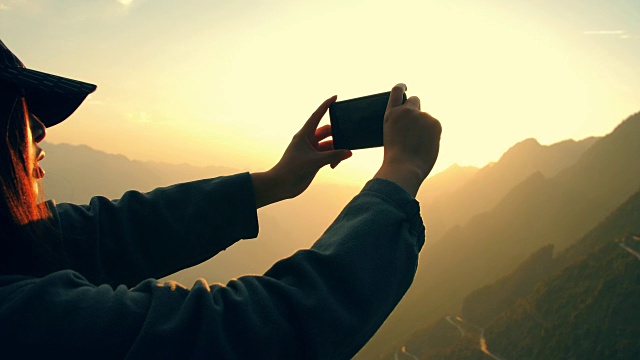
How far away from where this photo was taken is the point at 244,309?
165 centimetres

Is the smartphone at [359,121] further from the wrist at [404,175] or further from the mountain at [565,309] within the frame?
the mountain at [565,309]

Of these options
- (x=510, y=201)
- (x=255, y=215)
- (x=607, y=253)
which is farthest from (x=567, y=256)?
(x=255, y=215)

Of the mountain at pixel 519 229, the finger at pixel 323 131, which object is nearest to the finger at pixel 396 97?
the finger at pixel 323 131

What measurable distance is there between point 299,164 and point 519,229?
309ft

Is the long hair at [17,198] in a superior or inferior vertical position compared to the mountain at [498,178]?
superior

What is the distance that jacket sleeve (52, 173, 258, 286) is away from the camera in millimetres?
2924

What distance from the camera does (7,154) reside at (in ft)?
6.08

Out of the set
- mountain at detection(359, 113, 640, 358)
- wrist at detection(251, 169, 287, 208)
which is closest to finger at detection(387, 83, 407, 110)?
wrist at detection(251, 169, 287, 208)

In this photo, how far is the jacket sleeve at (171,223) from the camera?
2924 millimetres

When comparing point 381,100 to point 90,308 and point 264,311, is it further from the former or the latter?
point 90,308

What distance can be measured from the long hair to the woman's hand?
1481mm

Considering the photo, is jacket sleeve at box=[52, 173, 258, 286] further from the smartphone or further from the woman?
the smartphone

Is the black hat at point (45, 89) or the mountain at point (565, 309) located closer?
the black hat at point (45, 89)

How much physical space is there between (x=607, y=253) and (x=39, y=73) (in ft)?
190
